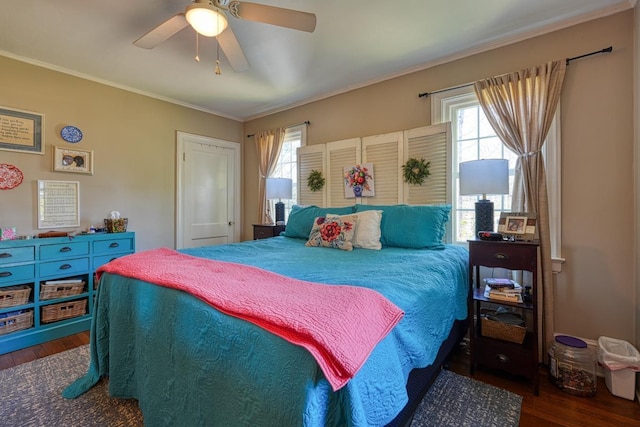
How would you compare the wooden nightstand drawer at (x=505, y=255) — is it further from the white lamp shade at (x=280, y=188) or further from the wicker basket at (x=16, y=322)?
the wicker basket at (x=16, y=322)

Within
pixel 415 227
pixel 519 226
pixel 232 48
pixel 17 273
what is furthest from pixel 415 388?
pixel 17 273

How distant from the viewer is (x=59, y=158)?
295cm

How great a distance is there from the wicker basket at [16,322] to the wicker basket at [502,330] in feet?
12.4

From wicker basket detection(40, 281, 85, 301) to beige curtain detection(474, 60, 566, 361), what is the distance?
4.01 metres

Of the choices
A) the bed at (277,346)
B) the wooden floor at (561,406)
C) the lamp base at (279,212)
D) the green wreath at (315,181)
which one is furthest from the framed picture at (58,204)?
the green wreath at (315,181)

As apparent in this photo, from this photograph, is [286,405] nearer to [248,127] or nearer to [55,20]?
[55,20]

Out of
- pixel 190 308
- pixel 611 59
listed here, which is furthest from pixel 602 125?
pixel 190 308

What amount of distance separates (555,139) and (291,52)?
2.30 m

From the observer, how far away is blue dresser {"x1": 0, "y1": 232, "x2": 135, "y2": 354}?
2.46 metres

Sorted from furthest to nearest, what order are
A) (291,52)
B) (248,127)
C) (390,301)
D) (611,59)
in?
(248,127), (291,52), (611,59), (390,301)

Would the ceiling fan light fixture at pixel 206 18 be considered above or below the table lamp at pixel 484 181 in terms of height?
above

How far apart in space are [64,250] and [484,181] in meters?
3.71

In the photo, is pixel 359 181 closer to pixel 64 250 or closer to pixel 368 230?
Result: pixel 368 230

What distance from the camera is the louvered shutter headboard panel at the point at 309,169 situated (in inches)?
144
